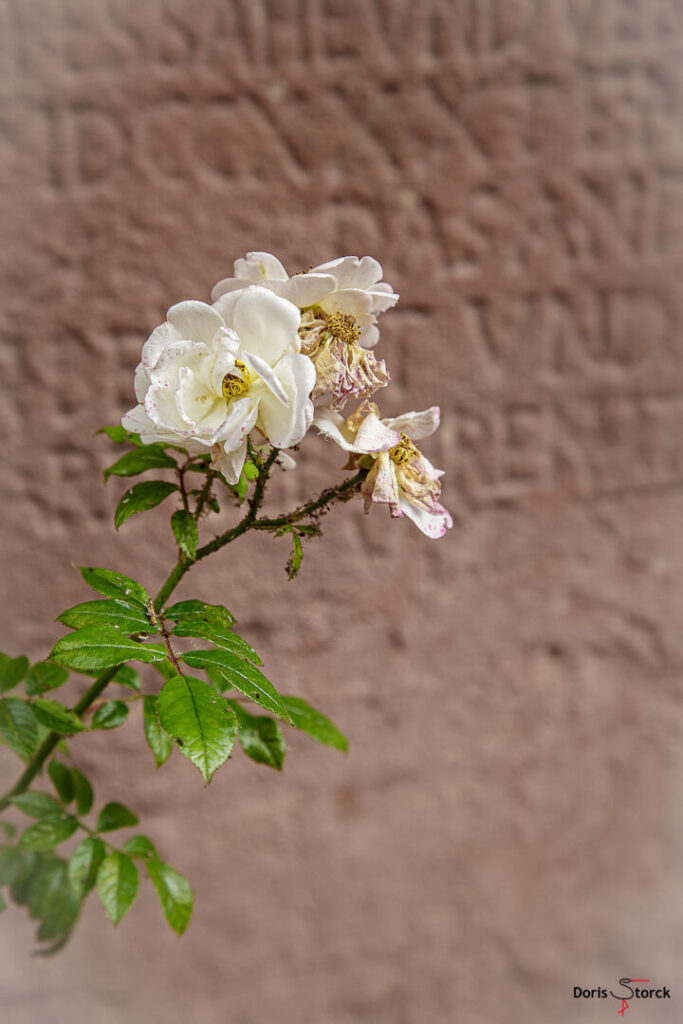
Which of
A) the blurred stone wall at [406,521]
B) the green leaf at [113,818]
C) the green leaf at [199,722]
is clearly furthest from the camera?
the blurred stone wall at [406,521]

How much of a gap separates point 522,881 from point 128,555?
589 mm

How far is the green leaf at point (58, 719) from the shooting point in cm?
46

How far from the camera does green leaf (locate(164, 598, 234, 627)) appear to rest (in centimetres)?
41

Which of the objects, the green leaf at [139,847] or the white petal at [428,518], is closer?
the white petal at [428,518]

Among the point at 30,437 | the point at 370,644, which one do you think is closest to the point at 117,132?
the point at 30,437

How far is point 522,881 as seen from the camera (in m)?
0.97

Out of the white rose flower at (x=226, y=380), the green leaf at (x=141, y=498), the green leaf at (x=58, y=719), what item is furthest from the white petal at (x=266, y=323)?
the green leaf at (x=58, y=719)

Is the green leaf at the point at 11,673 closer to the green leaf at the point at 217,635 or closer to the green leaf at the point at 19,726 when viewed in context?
the green leaf at the point at 19,726

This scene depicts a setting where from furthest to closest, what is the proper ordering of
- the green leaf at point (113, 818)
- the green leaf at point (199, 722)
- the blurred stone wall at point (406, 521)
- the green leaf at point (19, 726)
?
the blurred stone wall at point (406, 521) < the green leaf at point (113, 818) < the green leaf at point (19, 726) < the green leaf at point (199, 722)

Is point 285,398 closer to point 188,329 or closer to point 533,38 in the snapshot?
point 188,329

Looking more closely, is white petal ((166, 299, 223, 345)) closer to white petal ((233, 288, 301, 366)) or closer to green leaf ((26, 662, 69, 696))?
white petal ((233, 288, 301, 366))

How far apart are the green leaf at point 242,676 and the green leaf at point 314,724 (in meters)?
0.17

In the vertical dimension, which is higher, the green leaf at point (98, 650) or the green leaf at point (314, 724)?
the green leaf at point (314, 724)

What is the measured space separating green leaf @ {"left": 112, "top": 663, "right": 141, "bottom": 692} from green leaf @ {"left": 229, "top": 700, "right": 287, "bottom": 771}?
0.07 m
